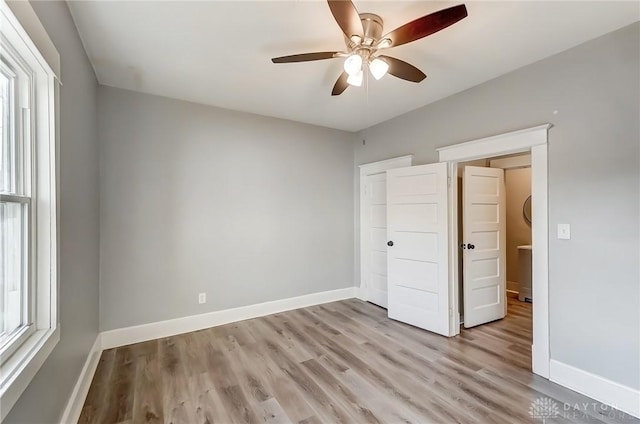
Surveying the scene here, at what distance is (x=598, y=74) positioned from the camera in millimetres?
2180

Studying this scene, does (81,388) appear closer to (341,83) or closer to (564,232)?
(341,83)

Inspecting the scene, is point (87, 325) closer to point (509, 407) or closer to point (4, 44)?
point (4, 44)

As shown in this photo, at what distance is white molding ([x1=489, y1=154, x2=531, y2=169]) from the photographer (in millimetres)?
4398

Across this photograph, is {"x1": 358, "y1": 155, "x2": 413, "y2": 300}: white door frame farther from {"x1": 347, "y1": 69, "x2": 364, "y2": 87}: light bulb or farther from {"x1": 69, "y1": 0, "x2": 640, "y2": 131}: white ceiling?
{"x1": 347, "y1": 69, "x2": 364, "y2": 87}: light bulb

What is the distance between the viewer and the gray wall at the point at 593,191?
202 centimetres

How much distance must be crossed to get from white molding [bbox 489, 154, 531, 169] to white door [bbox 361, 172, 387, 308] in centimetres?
207

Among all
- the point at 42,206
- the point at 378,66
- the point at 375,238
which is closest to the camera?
the point at 42,206

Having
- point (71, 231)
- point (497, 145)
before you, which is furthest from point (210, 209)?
point (497, 145)

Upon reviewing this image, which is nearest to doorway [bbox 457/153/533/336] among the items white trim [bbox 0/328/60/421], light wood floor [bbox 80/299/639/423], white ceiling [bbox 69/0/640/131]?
light wood floor [bbox 80/299/639/423]

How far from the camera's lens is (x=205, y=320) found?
3.45 m

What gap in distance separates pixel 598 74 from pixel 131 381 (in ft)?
14.5

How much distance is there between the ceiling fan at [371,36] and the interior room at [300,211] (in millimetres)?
14

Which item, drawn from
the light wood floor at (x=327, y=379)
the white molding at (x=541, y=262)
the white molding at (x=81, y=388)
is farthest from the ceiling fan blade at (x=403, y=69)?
the white molding at (x=81, y=388)

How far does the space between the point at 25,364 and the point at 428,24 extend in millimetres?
2523
